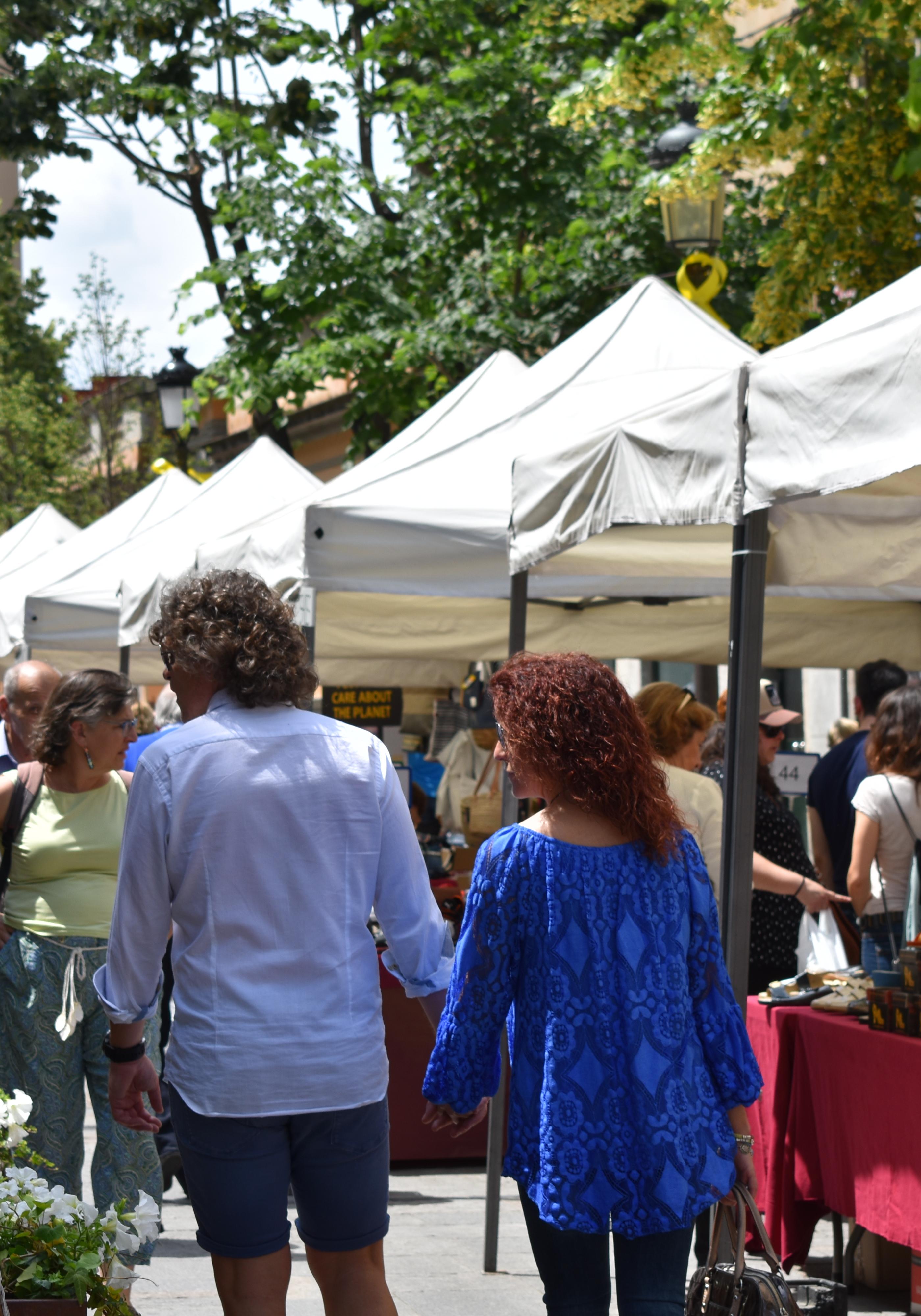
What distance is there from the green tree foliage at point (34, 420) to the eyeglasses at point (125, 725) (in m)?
24.3

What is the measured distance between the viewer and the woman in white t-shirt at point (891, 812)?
19.2 feet

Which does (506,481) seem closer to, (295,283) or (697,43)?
(697,43)

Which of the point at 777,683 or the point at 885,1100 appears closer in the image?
the point at 885,1100

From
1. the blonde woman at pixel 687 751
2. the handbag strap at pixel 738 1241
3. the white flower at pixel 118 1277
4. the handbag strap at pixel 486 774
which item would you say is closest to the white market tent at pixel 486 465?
the blonde woman at pixel 687 751

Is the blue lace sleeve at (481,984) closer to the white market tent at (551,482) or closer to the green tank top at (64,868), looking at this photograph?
the white market tent at (551,482)

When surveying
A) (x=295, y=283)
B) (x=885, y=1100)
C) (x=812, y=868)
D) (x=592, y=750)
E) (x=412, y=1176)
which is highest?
(x=295, y=283)

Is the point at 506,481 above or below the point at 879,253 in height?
below

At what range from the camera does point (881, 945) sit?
20.0 feet

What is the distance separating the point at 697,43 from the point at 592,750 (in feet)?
24.5

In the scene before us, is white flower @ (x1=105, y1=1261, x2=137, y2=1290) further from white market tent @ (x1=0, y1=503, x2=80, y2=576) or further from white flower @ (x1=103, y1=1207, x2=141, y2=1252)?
white market tent @ (x1=0, y1=503, x2=80, y2=576)

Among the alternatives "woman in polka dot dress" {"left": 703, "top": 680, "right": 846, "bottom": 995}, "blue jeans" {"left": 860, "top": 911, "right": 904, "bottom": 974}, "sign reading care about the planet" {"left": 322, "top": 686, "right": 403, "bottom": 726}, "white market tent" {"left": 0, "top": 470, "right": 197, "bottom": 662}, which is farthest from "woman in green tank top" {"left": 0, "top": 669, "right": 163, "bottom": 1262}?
"white market tent" {"left": 0, "top": 470, "right": 197, "bottom": 662}

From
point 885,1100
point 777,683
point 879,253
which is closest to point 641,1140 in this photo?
point 885,1100

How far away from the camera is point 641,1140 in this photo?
304 cm

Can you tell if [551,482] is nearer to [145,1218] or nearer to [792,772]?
[145,1218]
